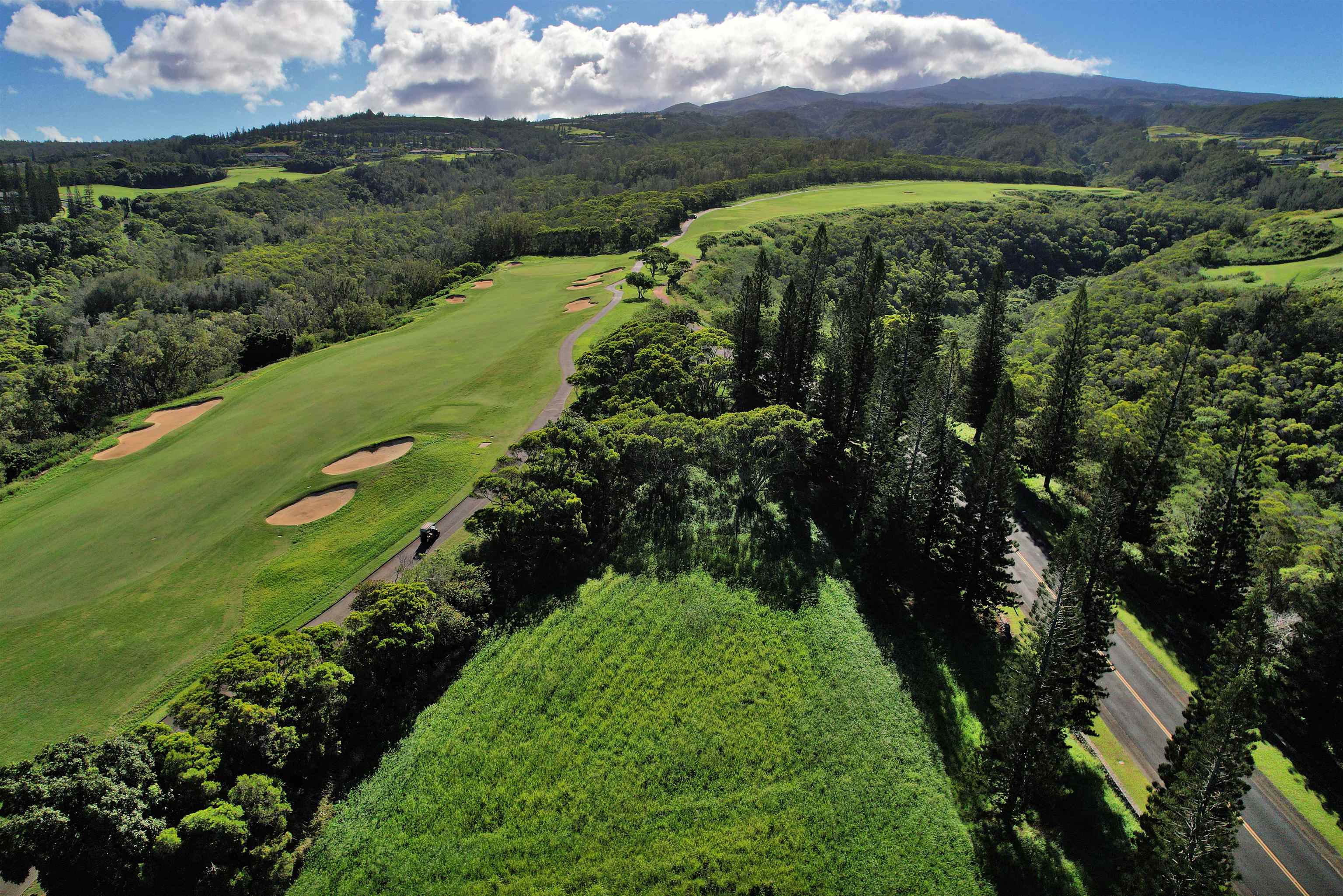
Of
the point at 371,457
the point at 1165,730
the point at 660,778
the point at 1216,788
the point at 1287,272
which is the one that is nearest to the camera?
the point at 1216,788

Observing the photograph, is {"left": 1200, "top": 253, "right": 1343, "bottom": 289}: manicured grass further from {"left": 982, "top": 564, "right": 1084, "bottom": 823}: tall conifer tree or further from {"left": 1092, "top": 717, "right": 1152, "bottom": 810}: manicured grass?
{"left": 982, "top": 564, "right": 1084, "bottom": 823}: tall conifer tree

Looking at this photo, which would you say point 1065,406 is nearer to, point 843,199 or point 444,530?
point 444,530

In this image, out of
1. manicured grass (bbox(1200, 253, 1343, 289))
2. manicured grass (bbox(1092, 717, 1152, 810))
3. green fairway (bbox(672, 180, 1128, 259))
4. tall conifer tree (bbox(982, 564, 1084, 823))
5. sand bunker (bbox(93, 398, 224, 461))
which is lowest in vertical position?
manicured grass (bbox(1092, 717, 1152, 810))

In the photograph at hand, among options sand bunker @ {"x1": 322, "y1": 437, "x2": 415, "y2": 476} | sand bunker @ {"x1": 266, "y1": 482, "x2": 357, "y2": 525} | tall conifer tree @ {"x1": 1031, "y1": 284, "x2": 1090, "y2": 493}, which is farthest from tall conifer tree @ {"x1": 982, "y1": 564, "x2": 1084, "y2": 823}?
sand bunker @ {"x1": 322, "y1": 437, "x2": 415, "y2": 476}

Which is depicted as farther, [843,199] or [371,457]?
[843,199]

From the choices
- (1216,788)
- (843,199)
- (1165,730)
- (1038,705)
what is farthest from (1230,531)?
(843,199)

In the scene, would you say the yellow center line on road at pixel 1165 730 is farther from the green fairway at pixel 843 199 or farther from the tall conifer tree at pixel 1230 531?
the green fairway at pixel 843 199
